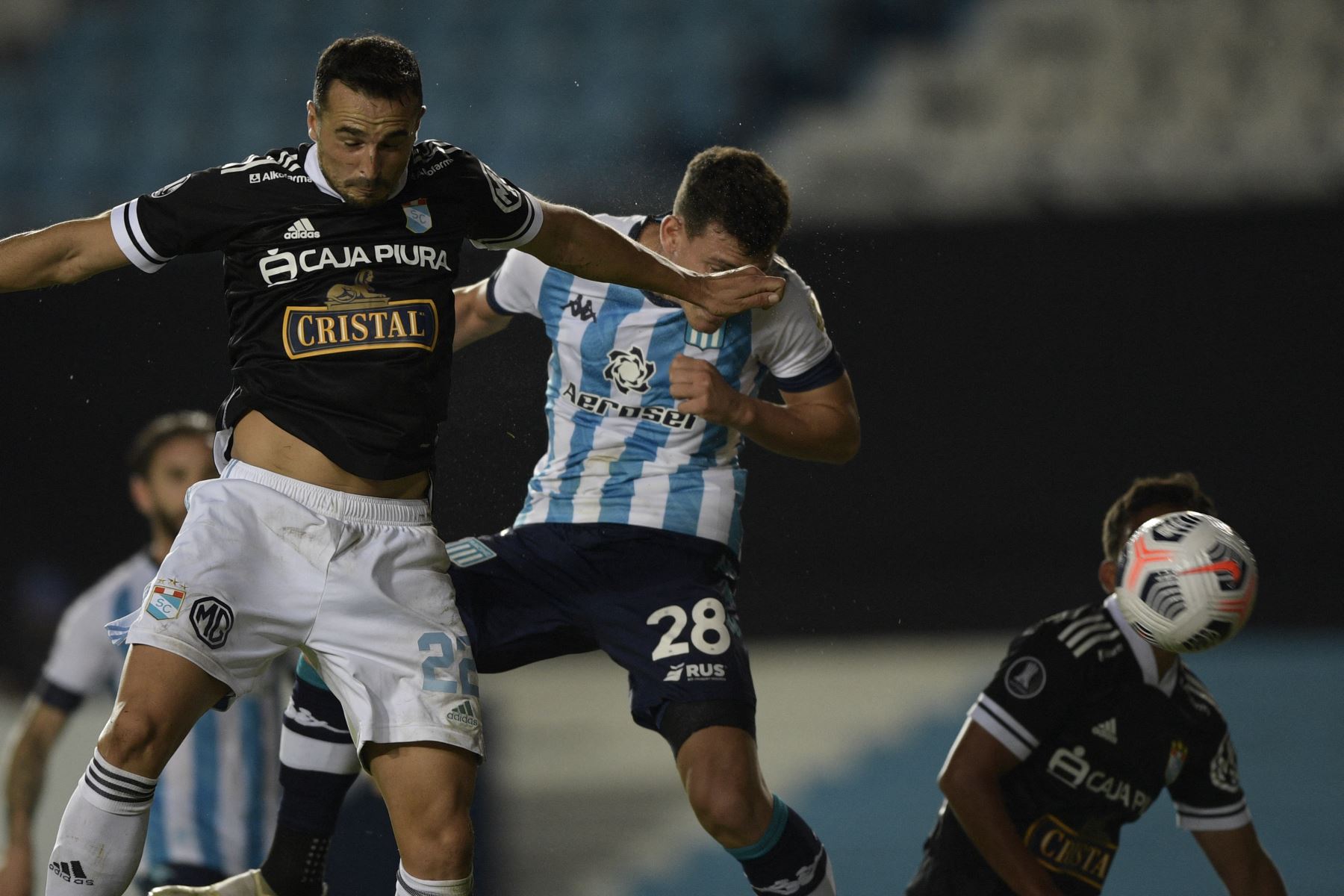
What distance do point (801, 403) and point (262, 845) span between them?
7.17 feet

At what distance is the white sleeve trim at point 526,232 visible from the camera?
2994 millimetres

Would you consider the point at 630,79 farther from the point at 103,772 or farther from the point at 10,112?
the point at 103,772

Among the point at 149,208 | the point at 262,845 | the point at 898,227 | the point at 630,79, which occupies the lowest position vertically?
the point at 262,845

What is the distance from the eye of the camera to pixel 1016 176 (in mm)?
8859

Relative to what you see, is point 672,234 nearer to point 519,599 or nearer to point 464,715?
point 519,599

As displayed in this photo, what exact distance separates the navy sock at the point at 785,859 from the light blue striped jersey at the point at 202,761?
1617mm

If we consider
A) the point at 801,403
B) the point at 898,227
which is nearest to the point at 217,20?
the point at 898,227

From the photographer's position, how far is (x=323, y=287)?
283 cm

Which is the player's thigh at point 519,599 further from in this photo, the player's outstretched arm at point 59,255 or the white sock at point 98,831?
the player's outstretched arm at point 59,255

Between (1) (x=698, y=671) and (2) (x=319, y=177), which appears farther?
(1) (x=698, y=671)

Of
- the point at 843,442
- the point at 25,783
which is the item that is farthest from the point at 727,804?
the point at 25,783

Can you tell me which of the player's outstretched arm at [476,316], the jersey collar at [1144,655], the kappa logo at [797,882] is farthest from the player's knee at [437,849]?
the jersey collar at [1144,655]

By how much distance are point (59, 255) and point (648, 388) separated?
1.38 meters

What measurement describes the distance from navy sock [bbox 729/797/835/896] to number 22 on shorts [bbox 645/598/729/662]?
0.38 meters
